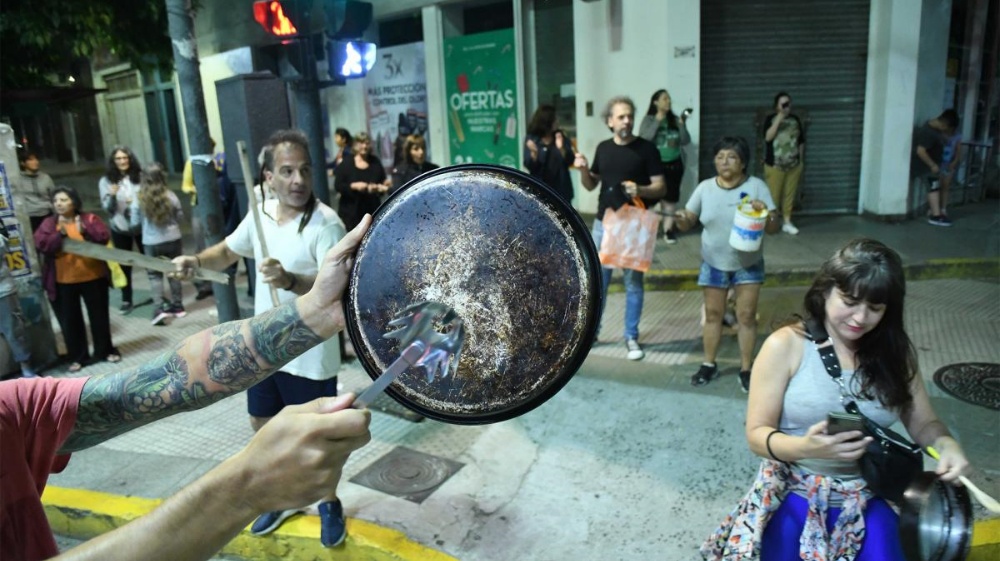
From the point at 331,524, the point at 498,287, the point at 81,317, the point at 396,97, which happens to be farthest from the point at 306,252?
the point at 396,97

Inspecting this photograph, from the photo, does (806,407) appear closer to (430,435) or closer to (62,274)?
(430,435)

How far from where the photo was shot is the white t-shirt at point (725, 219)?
5.19 meters

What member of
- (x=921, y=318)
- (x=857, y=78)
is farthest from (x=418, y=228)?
(x=857, y=78)

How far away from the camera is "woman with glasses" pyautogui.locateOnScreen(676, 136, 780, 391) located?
518 cm

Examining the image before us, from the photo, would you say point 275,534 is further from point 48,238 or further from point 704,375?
point 48,238

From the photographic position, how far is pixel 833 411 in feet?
8.47

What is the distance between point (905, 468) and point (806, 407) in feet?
1.23

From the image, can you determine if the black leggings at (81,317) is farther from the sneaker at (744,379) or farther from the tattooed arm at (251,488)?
the tattooed arm at (251,488)

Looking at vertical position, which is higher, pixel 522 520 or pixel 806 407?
pixel 806 407

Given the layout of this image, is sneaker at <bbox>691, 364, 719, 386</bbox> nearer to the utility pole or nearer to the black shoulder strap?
the black shoulder strap

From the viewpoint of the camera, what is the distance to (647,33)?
406 inches

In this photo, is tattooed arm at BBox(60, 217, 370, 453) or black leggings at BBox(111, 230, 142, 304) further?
black leggings at BBox(111, 230, 142, 304)

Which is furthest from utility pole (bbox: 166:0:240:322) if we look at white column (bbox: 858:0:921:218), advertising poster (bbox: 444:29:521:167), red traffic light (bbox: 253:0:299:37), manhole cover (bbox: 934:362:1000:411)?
white column (bbox: 858:0:921:218)

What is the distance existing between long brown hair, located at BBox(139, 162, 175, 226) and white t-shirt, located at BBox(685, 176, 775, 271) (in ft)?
18.5
